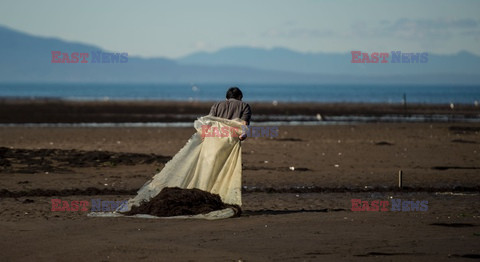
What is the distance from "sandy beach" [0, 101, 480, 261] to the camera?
35.7ft

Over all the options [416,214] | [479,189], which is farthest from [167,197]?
[479,189]

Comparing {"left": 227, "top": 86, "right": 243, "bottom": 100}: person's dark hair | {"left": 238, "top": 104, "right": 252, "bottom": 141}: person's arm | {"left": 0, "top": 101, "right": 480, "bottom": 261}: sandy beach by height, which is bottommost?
{"left": 0, "top": 101, "right": 480, "bottom": 261}: sandy beach

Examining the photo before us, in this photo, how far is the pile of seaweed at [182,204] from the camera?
13352 mm

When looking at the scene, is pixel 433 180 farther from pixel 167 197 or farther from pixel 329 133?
pixel 329 133

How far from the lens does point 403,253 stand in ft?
34.8

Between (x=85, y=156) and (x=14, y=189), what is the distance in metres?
4.86

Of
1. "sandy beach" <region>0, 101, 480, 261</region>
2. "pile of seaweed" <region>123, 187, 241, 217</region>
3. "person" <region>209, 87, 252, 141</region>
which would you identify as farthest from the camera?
"person" <region>209, 87, 252, 141</region>

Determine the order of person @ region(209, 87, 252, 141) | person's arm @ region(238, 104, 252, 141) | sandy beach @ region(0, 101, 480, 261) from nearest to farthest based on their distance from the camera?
sandy beach @ region(0, 101, 480, 261), person's arm @ region(238, 104, 252, 141), person @ region(209, 87, 252, 141)

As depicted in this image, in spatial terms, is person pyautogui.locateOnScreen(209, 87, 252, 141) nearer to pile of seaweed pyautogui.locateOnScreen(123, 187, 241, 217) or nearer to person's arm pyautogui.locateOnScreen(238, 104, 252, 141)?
person's arm pyautogui.locateOnScreen(238, 104, 252, 141)

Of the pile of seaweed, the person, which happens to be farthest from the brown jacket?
the pile of seaweed

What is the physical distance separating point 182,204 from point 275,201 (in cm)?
284

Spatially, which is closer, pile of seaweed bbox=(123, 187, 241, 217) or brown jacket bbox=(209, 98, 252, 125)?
pile of seaweed bbox=(123, 187, 241, 217)

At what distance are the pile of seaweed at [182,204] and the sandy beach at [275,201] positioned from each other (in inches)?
11.9

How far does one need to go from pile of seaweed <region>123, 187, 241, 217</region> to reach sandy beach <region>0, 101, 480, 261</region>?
0.30m
